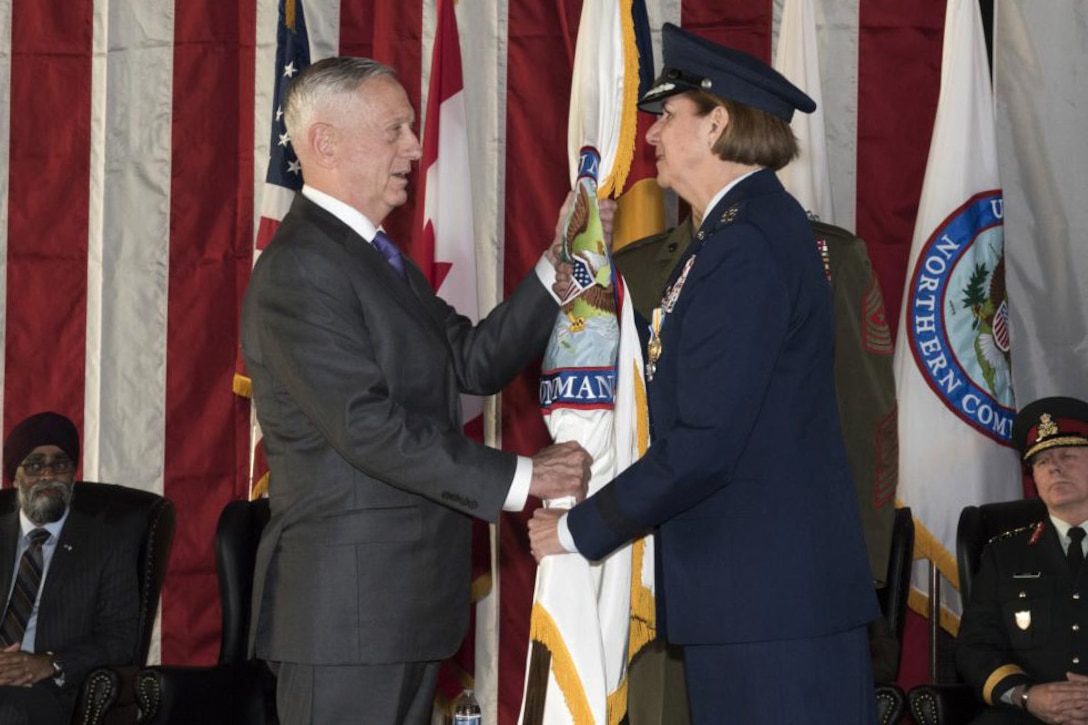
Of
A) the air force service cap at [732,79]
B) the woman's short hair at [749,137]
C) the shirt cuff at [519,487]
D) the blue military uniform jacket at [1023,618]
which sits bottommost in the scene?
the blue military uniform jacket at [1023,618]

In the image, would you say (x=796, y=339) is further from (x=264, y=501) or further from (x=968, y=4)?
(x=968, y=4)

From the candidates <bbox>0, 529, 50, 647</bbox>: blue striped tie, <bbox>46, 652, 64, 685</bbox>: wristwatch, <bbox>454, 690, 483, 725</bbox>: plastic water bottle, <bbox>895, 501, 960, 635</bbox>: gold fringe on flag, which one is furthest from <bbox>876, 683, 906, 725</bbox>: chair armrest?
<bbox>0, 529, 50, 647</bbox>: blue striped tie

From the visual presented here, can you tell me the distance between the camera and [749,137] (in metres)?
2.81

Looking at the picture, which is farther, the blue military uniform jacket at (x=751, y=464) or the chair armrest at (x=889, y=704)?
the chair armrest at (x=889, y=704)

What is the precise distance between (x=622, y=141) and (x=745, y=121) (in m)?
0.61

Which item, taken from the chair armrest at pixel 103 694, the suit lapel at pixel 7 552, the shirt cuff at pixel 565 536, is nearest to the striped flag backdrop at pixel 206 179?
the suit lapel at pixel 7 552

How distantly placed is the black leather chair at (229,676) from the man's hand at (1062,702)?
7.42 ft

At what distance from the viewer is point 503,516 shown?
556cm

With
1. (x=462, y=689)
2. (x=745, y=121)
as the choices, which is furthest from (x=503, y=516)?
(x=745, y=121)

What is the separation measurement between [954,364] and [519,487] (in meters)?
2.53

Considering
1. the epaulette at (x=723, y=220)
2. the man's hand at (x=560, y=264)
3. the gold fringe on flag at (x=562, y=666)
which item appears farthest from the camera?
the man's hand at (x=560, y=264)

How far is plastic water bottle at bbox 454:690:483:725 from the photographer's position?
3.88 metres

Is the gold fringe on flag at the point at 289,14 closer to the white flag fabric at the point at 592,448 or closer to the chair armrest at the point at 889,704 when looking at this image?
the white flag fabric at the point at 592,448

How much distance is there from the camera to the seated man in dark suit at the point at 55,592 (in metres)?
4.65
